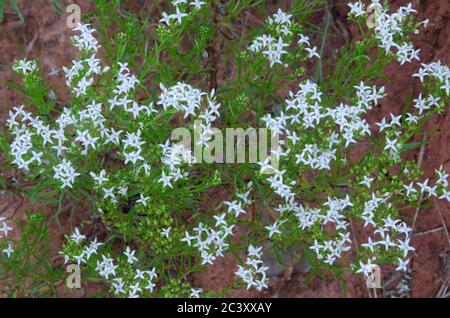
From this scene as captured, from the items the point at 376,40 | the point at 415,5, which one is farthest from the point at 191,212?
the point at 415,5

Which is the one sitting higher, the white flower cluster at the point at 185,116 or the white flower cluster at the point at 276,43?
the white flower cluster at the point at 276,43

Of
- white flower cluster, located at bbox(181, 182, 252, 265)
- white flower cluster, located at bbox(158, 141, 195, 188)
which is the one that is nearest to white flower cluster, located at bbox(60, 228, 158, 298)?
white flower cluster, located at bbox(181, 182, 252, 265)
